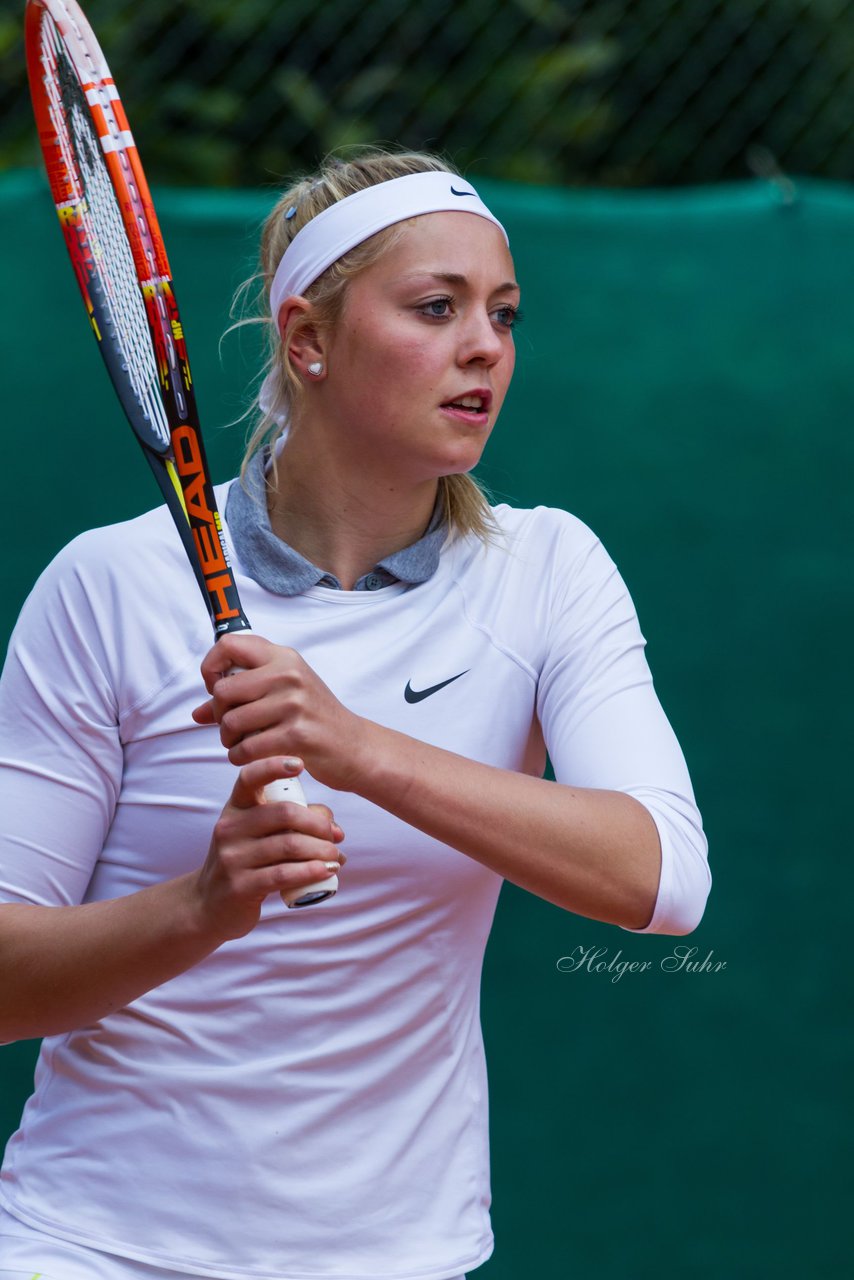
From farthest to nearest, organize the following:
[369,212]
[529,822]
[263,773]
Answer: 1. [369,212]
2. [529,822]
3. [263,773]

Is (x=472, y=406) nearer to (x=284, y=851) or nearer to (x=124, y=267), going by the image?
(x=124, y=267)

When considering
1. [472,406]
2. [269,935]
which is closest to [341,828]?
[269,935]

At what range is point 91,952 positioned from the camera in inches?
58.4

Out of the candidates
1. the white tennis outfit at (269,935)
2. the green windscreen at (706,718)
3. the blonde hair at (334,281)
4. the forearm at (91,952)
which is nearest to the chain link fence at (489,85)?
the green windscreen at (706,718)

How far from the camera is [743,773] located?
287 centimetres

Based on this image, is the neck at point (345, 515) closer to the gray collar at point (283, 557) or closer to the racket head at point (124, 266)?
the gray collar at point (283, 557)

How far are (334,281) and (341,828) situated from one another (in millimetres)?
616

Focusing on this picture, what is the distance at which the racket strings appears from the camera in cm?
165

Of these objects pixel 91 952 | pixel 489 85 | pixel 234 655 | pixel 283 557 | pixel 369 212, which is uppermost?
pixel 489 85

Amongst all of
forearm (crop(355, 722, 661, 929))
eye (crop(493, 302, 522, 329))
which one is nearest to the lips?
eye (crop(493, 302, 522, 329))

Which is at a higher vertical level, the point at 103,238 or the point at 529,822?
the point at 103,238

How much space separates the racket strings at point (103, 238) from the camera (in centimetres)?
165

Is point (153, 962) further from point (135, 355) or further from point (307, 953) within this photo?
point (135, 355)

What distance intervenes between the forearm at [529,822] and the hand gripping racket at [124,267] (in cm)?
23
